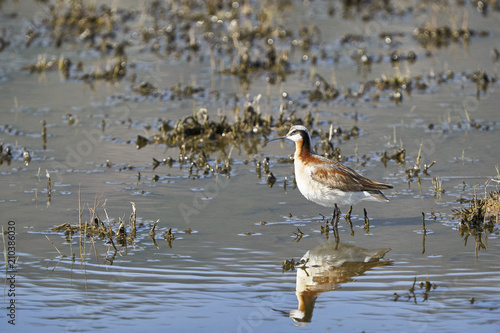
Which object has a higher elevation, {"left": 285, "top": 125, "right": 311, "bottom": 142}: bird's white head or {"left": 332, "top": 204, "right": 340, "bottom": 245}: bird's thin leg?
{"left": 285, "top": 125, "right": 311, "bottom": 142}: bird's white head

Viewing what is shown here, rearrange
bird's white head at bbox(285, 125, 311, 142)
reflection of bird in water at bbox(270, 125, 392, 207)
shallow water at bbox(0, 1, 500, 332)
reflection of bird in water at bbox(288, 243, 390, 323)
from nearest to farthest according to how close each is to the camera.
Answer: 1. shallow water at bbox(0, 1, 500, 332)
2. reflection of bird in water at bbox(288, 243, 390, 323)
3. reflection of bird in water at bbox(270, 125, 392, 207)
4. bird's white head at bbox(285, 125, 311, 142)

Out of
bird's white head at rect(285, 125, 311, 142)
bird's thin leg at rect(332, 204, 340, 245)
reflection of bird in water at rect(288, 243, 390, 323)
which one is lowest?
reflection of bird in water at rect(288, 243, 390, 323)

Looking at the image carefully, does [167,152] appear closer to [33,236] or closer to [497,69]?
[33,236]

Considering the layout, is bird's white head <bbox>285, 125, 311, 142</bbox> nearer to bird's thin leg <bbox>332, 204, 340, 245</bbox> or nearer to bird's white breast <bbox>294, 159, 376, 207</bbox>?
bird's white breast <bbox>294, 159, 376, 207</bbox>

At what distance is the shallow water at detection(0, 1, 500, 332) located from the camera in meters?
7.97

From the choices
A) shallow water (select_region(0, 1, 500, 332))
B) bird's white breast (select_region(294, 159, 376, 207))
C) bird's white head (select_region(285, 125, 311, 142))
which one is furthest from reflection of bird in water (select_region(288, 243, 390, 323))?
bird's white head (select_region(285, 125, 311, 142))

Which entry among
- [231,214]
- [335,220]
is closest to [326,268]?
[335,220]

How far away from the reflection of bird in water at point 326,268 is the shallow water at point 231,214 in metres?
0.05

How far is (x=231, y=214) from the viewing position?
1123cm

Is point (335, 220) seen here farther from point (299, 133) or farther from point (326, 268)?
point (326, 268)

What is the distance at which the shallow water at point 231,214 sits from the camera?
7969mm

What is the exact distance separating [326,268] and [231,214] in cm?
240

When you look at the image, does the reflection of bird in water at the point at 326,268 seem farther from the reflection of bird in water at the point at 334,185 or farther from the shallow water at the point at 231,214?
the reflection of bird in water at the point at 334,185

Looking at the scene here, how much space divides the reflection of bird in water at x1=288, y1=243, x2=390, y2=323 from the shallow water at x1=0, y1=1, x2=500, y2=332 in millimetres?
54
